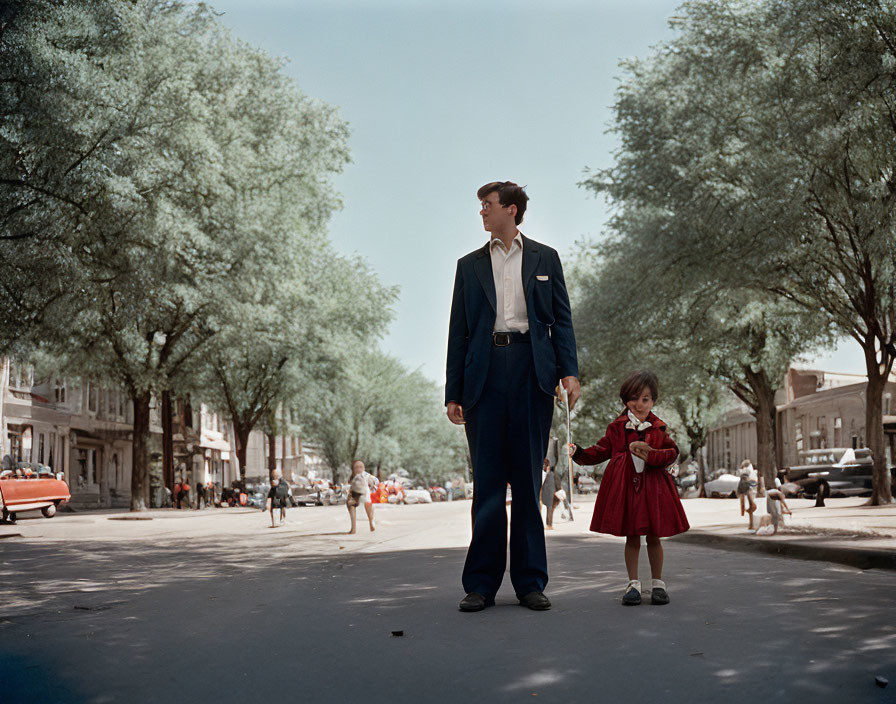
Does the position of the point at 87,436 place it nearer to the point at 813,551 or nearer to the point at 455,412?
the point at 813,551

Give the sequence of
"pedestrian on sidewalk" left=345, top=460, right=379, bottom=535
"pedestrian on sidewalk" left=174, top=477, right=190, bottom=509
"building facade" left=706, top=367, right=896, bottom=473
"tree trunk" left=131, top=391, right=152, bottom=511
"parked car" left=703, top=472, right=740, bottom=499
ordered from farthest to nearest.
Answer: "building facade" left=706, top=367, right=896, bottom=473 → "parked car" left=703, top=472, right=740, bottom=499 → "pedestrian on sidewalk" left=174, top=477, right=190, bottom=509 → "tree trunk" left=131, top=391, right=152, bottom=511 → "pedestrian on sidewalk" left=345, top=460, right=379, bottom=535

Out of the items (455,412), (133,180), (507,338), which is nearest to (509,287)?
(507,338)

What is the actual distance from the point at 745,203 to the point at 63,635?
57.0ft

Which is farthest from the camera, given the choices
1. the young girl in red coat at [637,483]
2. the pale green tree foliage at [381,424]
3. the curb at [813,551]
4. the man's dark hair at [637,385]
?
the pale green tree foliage at [381,424]

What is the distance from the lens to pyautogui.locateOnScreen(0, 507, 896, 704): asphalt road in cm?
400

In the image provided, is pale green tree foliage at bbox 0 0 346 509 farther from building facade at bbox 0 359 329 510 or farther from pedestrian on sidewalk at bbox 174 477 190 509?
pedestrian on sidewalk at bbox 174 477 190 509

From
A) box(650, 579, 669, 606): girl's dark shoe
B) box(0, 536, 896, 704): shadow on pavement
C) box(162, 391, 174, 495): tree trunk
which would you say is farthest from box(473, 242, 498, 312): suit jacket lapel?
box(162, 391, 174, 495): tree trunk

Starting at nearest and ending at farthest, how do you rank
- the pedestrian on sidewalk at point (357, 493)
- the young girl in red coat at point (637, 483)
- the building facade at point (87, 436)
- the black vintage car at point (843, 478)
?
the young girl in red coat at point (637, 483) < the pedestrian on sidewalk at point (357, 493) < the black vintage car at point (843, 478) < the building facade at point (87, 436)

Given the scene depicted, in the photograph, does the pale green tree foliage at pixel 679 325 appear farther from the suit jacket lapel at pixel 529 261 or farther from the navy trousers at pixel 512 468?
the navy trousers at pixel 512 468

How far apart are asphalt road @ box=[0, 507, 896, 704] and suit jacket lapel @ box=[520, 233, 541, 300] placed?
5.93 feet

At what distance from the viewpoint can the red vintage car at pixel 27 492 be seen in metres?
27.1

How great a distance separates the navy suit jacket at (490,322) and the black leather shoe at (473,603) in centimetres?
104

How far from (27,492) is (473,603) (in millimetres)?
25157

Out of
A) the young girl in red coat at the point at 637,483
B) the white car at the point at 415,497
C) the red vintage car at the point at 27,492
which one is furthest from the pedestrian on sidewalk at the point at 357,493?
the white car at the point at 415,497
